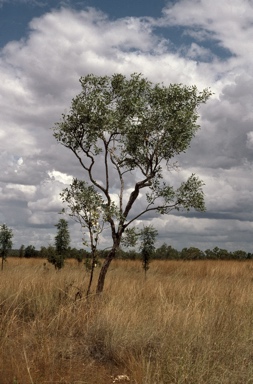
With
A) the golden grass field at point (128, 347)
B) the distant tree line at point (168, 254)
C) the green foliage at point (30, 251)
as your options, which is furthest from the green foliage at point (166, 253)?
the golden grass field at point (128, 347)

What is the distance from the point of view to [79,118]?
12.1 meters

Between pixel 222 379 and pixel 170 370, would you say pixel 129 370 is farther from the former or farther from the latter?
pixel 222 379

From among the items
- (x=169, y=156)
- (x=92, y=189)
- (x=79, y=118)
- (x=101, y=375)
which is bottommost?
(x=101, y=375)

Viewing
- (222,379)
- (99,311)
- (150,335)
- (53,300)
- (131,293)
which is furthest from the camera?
(131,293)

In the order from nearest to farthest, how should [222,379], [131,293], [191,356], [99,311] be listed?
[222,379] < [191,356] < [99,311] < [131,293]

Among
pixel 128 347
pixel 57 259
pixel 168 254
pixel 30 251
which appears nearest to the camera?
pixel 128 347

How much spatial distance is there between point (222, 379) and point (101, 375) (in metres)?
1.93

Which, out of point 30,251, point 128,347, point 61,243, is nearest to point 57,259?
point 61,243

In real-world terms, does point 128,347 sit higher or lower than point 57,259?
lower

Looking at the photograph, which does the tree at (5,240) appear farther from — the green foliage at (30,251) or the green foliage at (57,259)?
the green foliage at (30,251)

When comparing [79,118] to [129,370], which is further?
[79,118]

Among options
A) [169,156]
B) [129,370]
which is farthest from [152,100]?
[129,370]

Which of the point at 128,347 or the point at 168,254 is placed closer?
the point at 128,347

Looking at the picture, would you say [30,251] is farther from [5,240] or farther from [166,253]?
[5,240]
